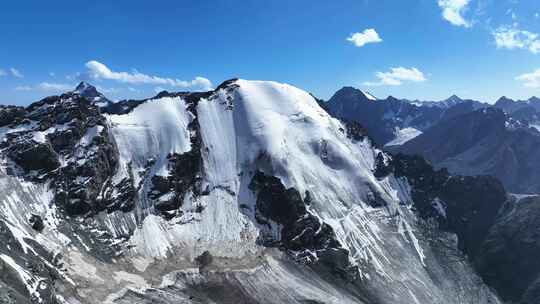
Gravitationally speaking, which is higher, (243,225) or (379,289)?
(243,225)

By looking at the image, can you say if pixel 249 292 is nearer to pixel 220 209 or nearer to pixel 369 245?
pixel 220 209

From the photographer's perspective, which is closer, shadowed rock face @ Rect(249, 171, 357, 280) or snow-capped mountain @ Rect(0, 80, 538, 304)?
snow-capped mountain @ Rect(0, 80, 538, 304)

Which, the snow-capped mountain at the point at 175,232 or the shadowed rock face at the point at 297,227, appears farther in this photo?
the shadowed rock face at the point at 297,227

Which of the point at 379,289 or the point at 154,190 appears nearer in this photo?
the point at 379,289

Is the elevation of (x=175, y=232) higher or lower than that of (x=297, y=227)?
higher

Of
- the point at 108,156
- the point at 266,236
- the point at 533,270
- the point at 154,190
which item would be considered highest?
the point at 108,156

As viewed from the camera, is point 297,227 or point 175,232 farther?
point 297,227

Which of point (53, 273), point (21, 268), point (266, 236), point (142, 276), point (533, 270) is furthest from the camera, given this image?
point (533, 270)

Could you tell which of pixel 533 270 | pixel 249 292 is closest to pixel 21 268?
pixel 249 292

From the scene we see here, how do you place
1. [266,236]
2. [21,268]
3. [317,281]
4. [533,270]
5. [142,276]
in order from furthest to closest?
[533,270] < [266,236] < [317,281] < [142,276] < [21,268]
